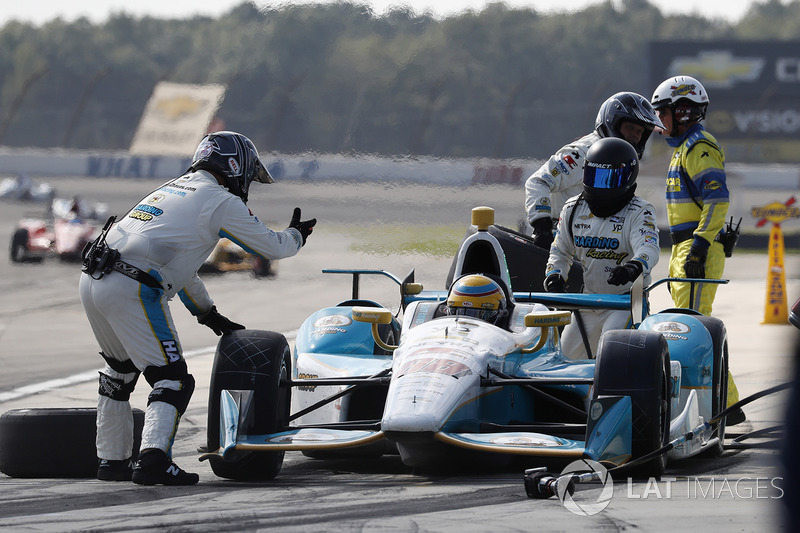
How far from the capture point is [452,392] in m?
5.91

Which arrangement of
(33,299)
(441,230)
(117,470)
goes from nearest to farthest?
(117,470)
(441,230)
(33,299)

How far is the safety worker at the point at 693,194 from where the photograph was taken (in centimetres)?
825

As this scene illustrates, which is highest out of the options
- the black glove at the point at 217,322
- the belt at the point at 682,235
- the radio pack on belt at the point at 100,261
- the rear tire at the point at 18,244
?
the belt at the point at 682,235

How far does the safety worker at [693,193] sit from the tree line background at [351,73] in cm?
611

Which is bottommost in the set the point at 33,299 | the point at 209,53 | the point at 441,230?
the point at 33,299

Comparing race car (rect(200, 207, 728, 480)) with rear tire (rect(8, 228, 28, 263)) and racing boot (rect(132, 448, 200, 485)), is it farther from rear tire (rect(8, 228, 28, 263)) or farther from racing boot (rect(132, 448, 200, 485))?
rear tire (rect(8, 228, 28, 263))

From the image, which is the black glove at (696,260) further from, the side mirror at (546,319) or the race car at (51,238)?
the race car at (51,238)

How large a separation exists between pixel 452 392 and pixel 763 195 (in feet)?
88.9

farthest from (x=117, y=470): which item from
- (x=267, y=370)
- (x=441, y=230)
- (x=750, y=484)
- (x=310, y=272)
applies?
(x=310, y=272)

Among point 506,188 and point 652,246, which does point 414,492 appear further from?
point 506,188

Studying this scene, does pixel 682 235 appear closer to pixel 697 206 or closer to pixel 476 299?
pixel 697 206

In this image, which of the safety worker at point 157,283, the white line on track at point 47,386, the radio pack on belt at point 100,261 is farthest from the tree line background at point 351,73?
the radio pack on belt at point 100,261

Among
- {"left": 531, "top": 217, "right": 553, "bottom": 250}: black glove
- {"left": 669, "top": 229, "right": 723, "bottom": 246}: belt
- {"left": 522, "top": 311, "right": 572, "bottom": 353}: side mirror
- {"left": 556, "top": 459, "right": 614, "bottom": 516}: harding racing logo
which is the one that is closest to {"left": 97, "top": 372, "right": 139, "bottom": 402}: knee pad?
{"left": 522, "top": 311, "right": 572, "bottom": 353}: side mirror

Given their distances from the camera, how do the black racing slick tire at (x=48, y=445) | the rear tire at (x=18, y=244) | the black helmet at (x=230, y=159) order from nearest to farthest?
the black helmet at (x=230, y=159) → the black racing slick tire at (x=48, y=445) → the rear tire at (x=18, y=244)
